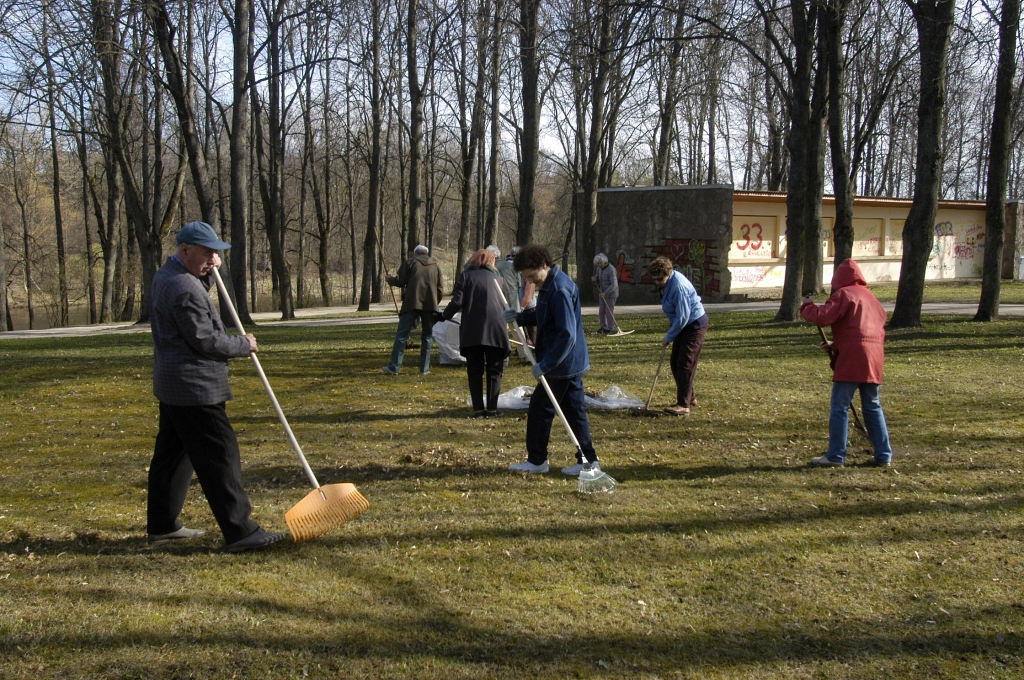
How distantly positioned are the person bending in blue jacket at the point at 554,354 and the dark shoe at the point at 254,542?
2.13 m

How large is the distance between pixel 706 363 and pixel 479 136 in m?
24.8

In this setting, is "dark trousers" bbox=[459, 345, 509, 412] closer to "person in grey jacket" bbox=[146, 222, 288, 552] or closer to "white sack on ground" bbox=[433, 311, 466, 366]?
"white sack on ground" bbox=[433, 311, 466, 366]

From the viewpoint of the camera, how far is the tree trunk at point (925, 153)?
13.8 meters

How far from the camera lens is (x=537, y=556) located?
4.76 m

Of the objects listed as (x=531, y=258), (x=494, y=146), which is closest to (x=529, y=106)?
(x=494, y=146)

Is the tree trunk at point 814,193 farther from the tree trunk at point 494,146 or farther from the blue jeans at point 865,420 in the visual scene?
the blue jeans at point 865,420

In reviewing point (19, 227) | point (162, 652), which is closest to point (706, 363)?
point (162, 652)

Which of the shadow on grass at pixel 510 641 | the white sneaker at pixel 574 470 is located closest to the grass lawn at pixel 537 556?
the shadow on grass at pixel 510 641

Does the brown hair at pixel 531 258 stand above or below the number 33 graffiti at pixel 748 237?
below

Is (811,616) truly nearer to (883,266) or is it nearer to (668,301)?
(668,301)

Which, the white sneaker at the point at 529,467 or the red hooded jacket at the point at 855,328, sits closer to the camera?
the red hooded jacket at the point at 855,328

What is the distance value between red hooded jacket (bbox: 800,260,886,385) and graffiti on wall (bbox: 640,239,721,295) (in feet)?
64.5

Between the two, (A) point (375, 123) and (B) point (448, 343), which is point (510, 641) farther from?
(A) point (375, 123)

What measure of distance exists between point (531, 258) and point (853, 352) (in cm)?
263
